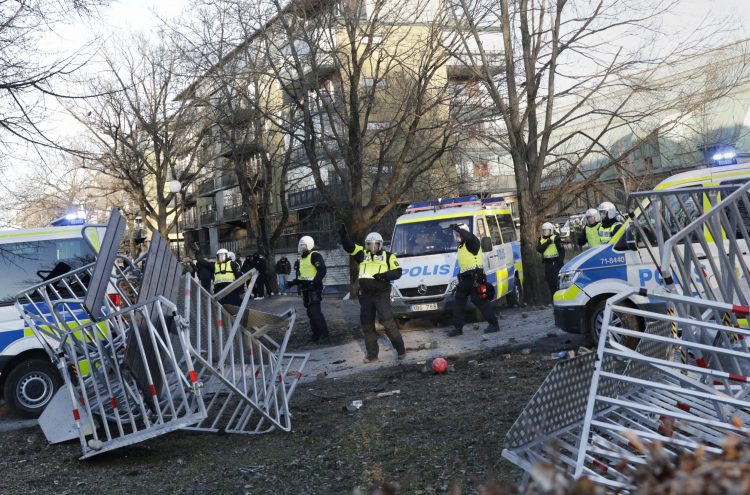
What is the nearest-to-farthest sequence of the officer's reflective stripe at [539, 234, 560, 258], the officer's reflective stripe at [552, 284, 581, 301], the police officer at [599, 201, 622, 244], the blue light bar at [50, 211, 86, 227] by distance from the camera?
1. the officer's reflective stripe at [552, 284, 581, 301]
2. the blue light bar at [50, 211, 86, 227]
3. the police officer at [599, 201, 622, 244]
4. the officer's reflective stripe at [539, 234, 560, 258]

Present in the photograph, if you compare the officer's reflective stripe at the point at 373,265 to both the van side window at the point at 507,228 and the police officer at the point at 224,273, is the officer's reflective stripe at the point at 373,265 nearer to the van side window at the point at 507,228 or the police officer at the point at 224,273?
the police officer at the point at 224,273

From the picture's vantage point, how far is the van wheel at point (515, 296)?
1531 centimetres

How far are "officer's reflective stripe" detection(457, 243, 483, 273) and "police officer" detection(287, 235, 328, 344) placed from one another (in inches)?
88.2

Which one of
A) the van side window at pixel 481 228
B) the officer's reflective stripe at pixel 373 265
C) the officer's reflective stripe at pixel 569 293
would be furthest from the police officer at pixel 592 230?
the officer's reflective stripe at pixel 373 265

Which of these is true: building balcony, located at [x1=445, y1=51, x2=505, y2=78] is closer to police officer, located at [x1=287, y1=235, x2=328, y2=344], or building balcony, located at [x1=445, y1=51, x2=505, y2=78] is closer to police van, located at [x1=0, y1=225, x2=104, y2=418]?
police officer, located at [x1=287, y1=235, x2=328, y2=344]

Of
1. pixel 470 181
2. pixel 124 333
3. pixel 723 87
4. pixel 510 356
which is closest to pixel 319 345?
pixel 510 356

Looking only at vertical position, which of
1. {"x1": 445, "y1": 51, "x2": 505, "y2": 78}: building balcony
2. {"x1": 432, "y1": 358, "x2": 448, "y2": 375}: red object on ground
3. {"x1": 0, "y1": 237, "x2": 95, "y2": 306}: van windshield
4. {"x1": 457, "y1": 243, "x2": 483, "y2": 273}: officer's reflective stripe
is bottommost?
{"x1": 432, "y1": 358, "x2": 448, "y2": 375}: red object on ground

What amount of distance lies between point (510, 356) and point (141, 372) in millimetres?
4906

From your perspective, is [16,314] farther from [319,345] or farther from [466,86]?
[466,86]

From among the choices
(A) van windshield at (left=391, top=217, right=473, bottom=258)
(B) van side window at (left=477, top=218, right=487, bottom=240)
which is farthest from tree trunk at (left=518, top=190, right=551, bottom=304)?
(A) van windshield at (left=391, top=217, right=473, bottom=258)

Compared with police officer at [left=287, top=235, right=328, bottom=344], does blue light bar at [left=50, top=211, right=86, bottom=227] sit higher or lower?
higher

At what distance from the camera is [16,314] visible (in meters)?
8.48

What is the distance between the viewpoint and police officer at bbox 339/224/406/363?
31.8 ft

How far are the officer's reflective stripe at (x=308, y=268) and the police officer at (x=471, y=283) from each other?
7.86 ft
